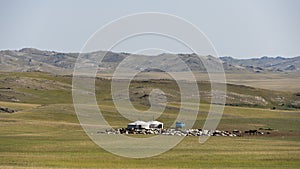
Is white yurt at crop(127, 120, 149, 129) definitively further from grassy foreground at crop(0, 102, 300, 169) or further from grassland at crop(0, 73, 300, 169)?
grassy foreground at crop(0, 102, 300, 169)

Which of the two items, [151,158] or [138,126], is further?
[138,126]

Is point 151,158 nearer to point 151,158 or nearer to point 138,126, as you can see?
point 151,158

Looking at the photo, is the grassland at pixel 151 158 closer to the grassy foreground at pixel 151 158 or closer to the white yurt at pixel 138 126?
the grassy foreground at pixel 151 158

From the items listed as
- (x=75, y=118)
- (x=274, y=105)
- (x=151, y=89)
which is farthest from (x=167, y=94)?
(x=75, y=118)

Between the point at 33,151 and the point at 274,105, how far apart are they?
130938 millimetres

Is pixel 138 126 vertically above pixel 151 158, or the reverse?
pixel 138 126

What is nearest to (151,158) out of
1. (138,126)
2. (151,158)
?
(151,158)

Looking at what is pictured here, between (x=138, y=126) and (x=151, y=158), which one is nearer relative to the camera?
(x=151, y=158)

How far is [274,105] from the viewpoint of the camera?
186000 millimetres

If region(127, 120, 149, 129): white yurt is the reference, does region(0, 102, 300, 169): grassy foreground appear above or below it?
below

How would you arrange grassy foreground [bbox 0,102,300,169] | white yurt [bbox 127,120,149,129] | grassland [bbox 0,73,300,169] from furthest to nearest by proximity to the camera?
white yurt [bbox 127,120,149,129] → grassland [bbox 0,73,300,169] → grassy foreground [bbox 0,102,300,169]

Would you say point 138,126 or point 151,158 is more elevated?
point 138,126

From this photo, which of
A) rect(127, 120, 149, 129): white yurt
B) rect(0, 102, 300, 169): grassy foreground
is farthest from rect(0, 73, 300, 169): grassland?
rect(127, 120, 149, 129): white yurt

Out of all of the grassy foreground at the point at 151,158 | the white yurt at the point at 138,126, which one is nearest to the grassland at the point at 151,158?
the grassy foreground at the point at 151,158
